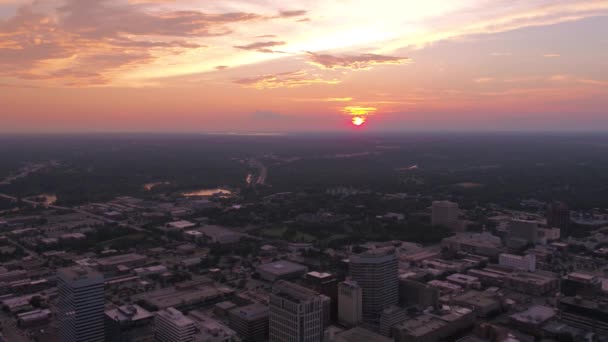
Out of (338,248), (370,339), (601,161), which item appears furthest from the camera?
(601,161)

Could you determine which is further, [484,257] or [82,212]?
[82,212]

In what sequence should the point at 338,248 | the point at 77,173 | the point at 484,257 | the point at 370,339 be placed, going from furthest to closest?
the point at 77,173
the point at 338,248
the point at 484,257
the point at 370,339

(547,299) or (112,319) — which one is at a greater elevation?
(112,319)

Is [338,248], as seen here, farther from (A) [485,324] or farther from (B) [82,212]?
(B) [82,212]

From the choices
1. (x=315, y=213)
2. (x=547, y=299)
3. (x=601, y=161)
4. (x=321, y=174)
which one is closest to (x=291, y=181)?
(x=321, y=174)

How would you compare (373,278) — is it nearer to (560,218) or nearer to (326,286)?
(326,286)

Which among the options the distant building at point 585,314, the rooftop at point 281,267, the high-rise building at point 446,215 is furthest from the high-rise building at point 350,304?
the high-rise building at point 446,215

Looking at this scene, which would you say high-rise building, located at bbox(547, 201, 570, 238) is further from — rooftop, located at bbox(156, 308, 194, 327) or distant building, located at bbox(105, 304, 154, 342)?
distant building, located at bbox(105, 304, 154, 342)
